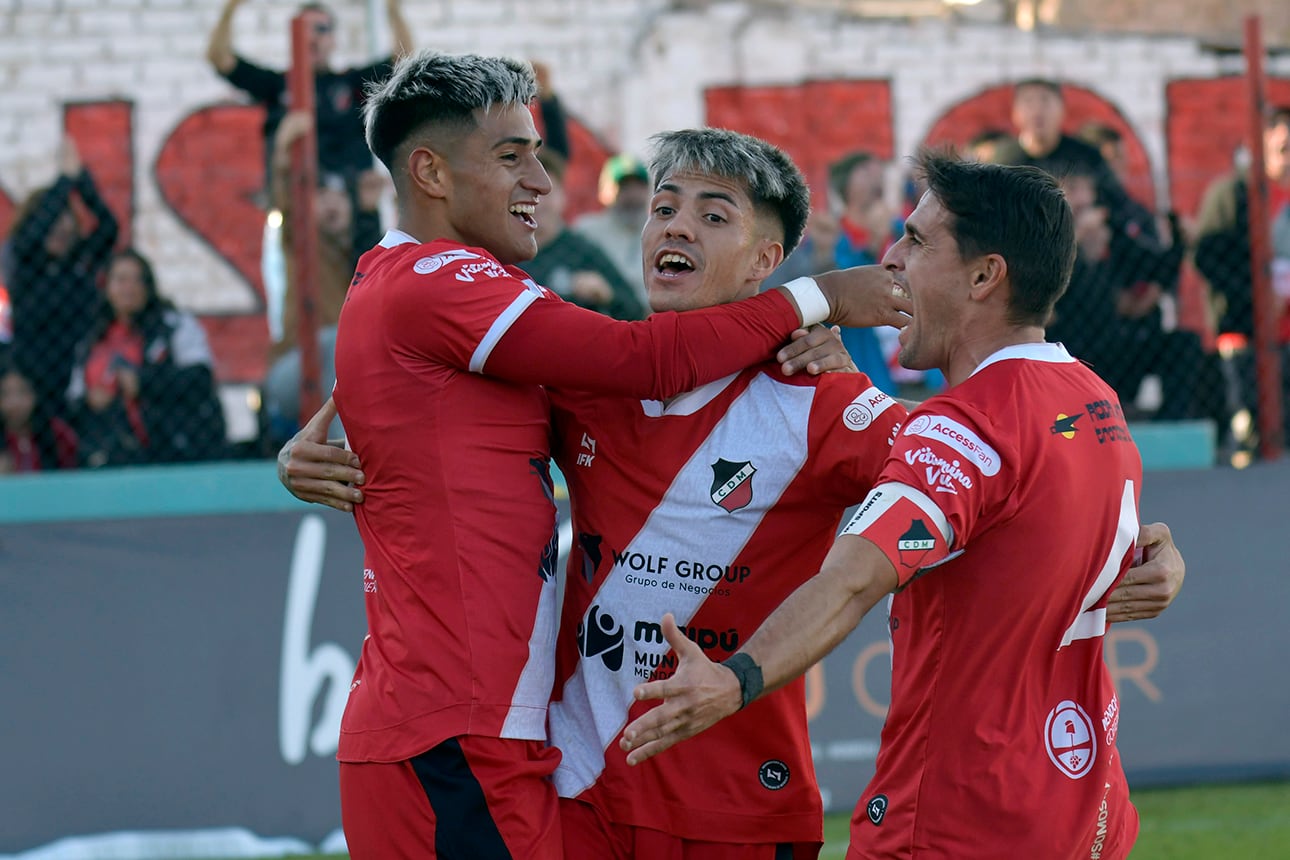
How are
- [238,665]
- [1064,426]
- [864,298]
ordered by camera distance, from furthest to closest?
[238,665] → [864,298] → [1064,426]

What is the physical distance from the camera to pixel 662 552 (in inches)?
128

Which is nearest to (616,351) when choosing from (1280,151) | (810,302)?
(810,302)

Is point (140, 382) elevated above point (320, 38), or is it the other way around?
point (320, 38)

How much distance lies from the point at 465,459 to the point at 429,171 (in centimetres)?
68

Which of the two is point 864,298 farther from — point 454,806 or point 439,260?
point 454,806

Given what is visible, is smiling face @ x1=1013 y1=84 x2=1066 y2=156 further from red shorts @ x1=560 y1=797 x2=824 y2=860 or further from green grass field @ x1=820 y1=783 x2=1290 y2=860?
red shorts @ x1=560 y1=797 x2=824 y2=860

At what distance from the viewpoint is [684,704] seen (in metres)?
2.48

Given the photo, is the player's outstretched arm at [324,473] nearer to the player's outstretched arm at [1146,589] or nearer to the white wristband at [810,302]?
the white wristband at [810,302]

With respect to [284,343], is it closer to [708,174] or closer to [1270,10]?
[708,174]

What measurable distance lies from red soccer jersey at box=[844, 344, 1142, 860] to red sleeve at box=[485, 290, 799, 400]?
51 cm

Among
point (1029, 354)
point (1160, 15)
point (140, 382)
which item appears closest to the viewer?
point (1029, 354)

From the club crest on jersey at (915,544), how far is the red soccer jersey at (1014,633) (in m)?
0.09

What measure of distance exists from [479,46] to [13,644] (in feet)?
28.2

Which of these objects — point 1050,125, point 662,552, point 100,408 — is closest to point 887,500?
point 662,552
